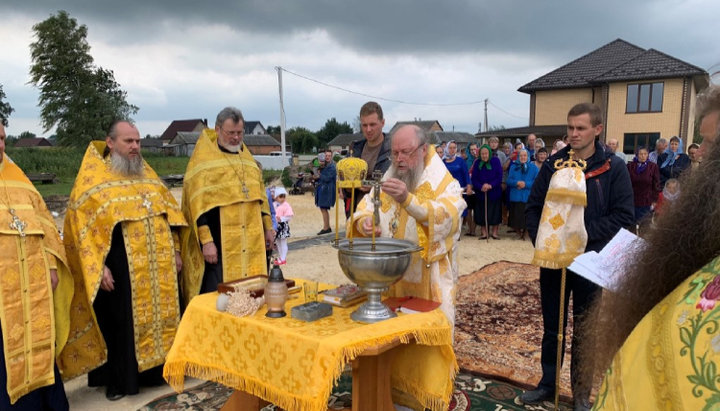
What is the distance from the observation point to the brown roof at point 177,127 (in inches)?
3118

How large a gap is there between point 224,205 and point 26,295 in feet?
4.98

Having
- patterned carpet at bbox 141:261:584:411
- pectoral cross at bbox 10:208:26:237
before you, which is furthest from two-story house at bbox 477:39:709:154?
pectoral cross at bbox 10:208:26:237

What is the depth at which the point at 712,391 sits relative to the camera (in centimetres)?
76

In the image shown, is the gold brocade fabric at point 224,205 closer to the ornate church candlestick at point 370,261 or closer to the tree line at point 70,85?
the ornate church candlestick at point 370,261

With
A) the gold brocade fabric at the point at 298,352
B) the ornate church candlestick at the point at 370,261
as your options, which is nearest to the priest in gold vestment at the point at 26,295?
the gold brocade fabric at the point at 298,352

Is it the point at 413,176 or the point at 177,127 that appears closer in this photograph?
the point at 413,176

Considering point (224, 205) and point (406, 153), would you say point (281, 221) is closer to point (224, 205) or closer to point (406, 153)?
point (224, 205)

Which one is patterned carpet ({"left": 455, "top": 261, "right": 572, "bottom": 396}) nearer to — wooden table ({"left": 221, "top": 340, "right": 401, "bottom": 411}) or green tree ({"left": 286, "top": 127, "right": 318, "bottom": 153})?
wooden table ({"left": 221, "top": 340, "right": 401, "bottom": 411})

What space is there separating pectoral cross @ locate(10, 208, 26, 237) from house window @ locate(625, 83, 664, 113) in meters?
24.9

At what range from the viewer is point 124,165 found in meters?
3.76

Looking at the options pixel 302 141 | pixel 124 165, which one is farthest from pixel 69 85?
pixel 124 165

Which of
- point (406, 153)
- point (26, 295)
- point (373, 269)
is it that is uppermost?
point (406, 153)

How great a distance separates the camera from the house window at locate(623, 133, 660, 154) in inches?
885

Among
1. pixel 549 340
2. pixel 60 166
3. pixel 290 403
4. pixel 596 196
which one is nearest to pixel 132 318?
pixel 290 403
